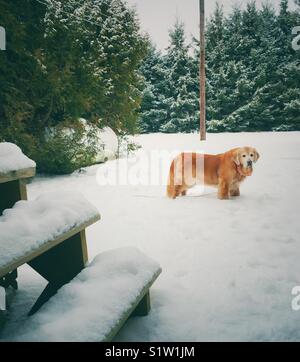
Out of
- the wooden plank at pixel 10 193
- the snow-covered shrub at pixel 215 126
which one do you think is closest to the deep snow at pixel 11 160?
the wooden plank at pixel 10 193

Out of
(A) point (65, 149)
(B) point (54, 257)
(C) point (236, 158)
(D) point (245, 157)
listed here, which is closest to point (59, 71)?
(A) point (65, 149)

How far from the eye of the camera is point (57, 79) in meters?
5.99

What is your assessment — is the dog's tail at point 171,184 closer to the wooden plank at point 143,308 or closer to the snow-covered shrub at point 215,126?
the wooden plank at point 143,308

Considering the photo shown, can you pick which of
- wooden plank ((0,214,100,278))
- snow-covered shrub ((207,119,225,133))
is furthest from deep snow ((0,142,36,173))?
snow-covered shrub ((207,119,225,133))

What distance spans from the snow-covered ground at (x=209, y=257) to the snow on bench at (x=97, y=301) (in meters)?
0.30

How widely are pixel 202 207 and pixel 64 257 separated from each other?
103 inches

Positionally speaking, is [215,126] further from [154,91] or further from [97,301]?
[97,301]

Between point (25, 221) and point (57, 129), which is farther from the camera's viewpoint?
point (57, 129)

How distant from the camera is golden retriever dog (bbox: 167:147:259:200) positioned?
4.39 metres

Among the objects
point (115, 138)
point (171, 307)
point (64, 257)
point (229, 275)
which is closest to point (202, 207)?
point (229, 275)

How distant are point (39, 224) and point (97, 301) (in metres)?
0.46

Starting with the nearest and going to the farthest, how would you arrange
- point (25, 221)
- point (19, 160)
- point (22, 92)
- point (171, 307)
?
point (25, 221), point (19, 160), point (171, 307), point (22, 92)
